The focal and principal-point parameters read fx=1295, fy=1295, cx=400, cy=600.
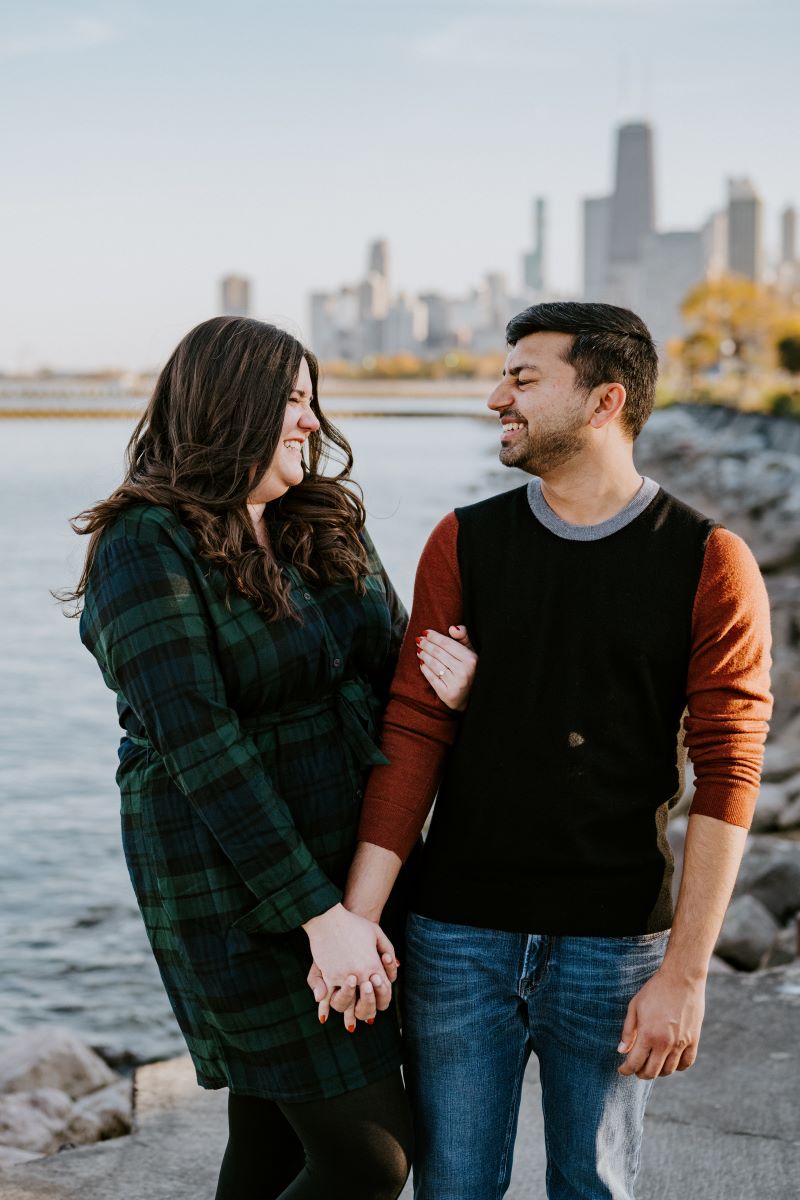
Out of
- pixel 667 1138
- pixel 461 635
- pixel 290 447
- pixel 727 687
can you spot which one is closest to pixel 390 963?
pixel 461 635

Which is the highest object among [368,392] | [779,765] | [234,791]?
[234,791]

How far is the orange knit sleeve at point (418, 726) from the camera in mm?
2061

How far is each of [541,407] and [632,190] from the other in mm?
171833

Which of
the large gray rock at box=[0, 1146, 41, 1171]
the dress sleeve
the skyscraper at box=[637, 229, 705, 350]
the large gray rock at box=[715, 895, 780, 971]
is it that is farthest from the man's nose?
the skyscraper at box=[637, 229, 705, 350]

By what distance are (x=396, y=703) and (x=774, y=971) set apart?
2.47m

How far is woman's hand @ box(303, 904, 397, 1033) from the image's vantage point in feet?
6.31

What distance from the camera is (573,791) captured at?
196 centimetres

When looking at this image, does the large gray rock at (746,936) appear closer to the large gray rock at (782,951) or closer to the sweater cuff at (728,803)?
the large gray rock at (782,951)

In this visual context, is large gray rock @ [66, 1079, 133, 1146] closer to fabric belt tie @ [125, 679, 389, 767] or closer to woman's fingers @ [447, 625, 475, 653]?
fabric belt tie @ [125, 679, 389, 767]

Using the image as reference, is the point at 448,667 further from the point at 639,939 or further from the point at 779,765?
the point at 779,765

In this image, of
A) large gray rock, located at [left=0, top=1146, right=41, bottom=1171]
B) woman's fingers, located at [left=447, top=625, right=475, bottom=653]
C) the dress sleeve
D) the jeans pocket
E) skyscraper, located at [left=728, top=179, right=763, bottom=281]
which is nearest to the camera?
the dress sleeve

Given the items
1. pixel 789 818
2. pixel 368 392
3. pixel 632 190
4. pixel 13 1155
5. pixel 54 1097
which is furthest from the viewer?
pixel 632 190

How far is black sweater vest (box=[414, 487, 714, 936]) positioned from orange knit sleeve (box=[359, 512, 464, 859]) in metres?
0.07

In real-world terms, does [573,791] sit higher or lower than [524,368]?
lower
